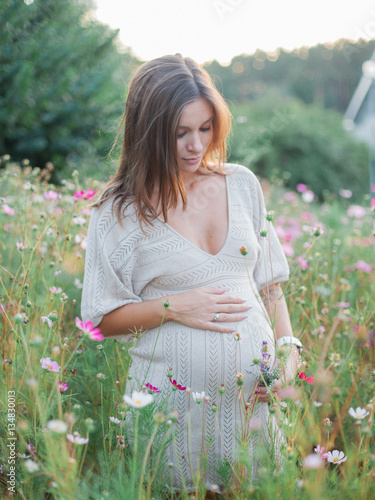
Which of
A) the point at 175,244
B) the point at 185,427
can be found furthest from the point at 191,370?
the point at 175,244

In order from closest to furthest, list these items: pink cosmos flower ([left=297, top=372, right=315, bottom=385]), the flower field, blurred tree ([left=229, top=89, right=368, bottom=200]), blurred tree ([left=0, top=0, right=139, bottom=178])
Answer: the flower field < pink cosmos flower ([left=297, top=372, right=315, bottom=385]) < blurred tree ([left=0, top=0, right=139, bottom=178]) < blurred tree ([left=229, top=89, right=368, bottom=200])

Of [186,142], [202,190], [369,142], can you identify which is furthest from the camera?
[369,142]

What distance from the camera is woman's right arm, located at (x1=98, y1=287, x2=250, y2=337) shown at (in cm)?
152

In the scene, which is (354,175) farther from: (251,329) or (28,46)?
(251,329)

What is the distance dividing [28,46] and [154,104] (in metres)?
6.42

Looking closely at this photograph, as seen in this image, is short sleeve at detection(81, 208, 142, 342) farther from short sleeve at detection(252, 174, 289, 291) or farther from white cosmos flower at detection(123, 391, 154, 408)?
white cosmos flower at detection(123, 391, 154, 408)

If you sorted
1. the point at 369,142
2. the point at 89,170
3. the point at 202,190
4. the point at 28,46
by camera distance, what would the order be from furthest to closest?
the point at 369,142 < the point at 28,46 < the point at 89,170 < the point at 202,190

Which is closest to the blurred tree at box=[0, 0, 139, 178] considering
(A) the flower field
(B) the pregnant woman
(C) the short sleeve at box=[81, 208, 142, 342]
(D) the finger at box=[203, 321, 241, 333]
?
(A) the flower field

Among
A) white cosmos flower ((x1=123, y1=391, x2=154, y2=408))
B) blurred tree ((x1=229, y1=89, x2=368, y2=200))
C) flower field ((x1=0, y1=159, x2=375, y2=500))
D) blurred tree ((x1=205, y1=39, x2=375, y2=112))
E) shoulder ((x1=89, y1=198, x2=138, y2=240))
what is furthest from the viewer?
blurred tree ((x1=205, y1=39, x2=375, y2=112))

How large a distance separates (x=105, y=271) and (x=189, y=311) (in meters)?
0.32

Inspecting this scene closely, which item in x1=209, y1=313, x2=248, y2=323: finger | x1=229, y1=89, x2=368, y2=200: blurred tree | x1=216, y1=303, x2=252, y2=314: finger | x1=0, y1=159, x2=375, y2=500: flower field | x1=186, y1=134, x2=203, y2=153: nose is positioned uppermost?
x1=186, y1=134, x2=203, y2=153: nose

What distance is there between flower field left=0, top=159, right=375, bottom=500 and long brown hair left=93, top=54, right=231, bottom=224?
0.96ft

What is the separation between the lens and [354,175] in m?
15.8

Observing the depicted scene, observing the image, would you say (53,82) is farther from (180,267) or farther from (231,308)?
(231,308)
